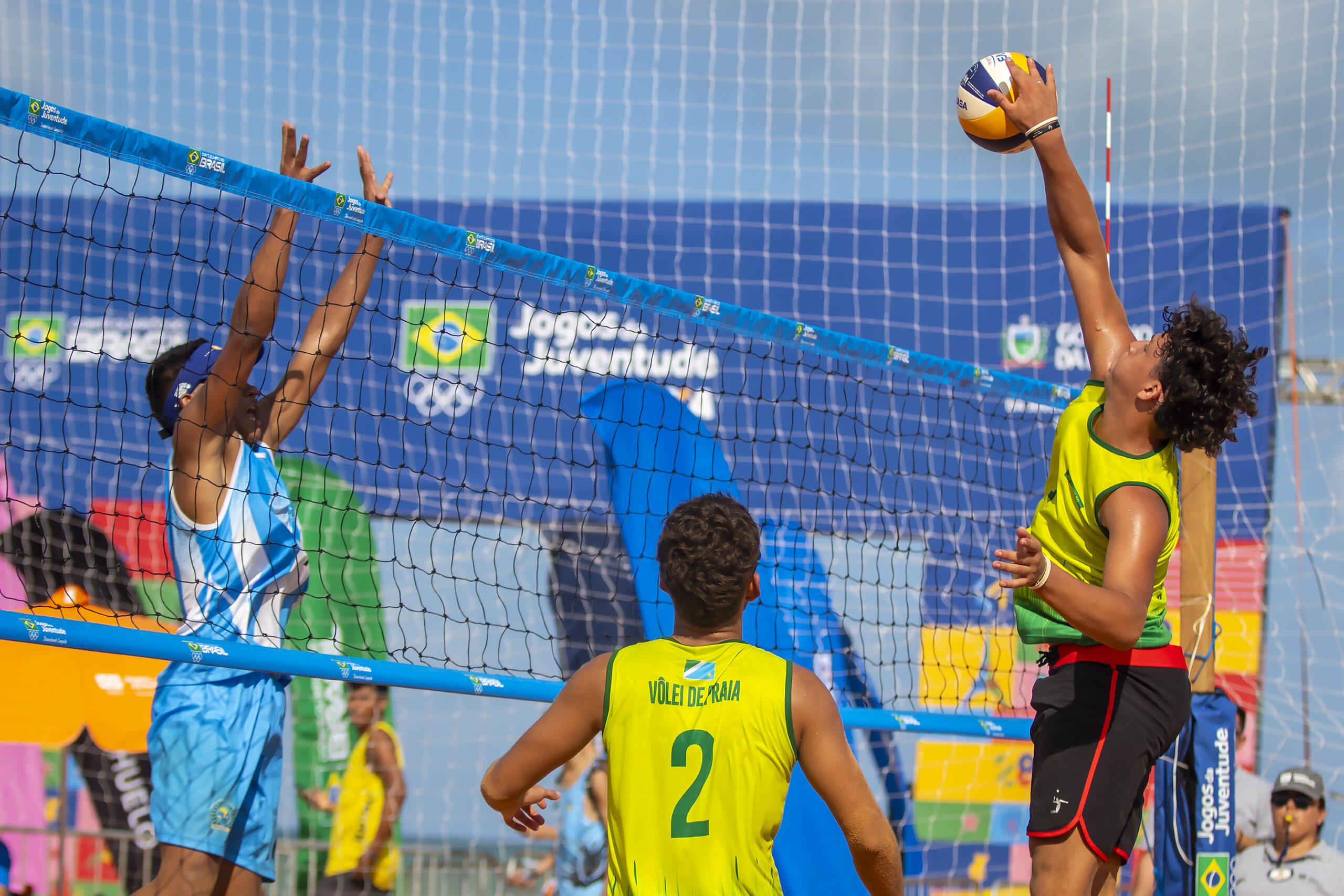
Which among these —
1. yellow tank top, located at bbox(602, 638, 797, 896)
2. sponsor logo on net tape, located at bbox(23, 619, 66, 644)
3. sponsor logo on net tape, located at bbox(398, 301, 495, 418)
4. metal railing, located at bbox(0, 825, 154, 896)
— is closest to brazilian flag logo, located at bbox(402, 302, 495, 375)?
sponsor logo on net tape, located at bbox(398, 301, 495, 418)

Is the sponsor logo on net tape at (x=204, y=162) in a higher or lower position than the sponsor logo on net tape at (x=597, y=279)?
higher

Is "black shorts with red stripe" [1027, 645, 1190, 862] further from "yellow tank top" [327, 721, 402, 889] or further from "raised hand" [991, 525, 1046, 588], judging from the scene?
"yellow tank top" [327, 721, 402, 889]

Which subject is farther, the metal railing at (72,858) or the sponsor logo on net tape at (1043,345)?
the sponsor logo on net tape at (1043,345)

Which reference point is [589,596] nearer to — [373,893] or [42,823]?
[373,893]

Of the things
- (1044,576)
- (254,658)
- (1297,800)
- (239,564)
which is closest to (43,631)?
(254,658)

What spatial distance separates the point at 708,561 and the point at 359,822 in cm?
514

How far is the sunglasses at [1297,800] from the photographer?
5.50m

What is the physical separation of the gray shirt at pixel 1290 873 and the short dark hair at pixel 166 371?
17.9ft

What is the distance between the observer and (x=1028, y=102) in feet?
9.46

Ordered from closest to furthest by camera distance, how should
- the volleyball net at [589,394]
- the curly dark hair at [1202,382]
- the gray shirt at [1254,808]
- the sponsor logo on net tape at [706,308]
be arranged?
1. the curly dark hair at [1202,382]
2. the sponsor logo on net tape at [706,308]
3. the gray shirt at [1254,808]
4. the volleyball net at [589,394]

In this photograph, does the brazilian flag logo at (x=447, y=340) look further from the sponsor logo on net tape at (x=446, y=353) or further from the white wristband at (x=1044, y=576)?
the white wristband at (x=1044, y=576)

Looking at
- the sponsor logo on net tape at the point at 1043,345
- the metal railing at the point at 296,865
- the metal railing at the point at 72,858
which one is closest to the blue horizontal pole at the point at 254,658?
the metal railing at the point at 296,865

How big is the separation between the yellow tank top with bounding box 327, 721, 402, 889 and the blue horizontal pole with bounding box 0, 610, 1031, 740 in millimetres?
3708

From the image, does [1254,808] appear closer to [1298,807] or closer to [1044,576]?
[1298,807]
